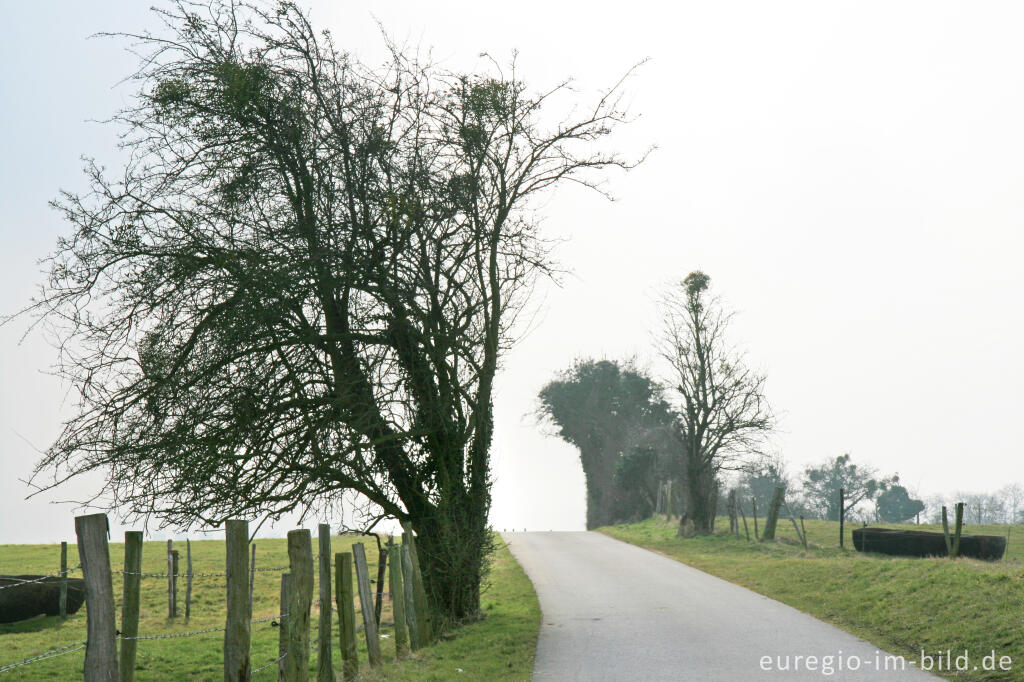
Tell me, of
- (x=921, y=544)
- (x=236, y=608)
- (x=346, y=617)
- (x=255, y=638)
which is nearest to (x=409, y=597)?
(x=346, y=617)

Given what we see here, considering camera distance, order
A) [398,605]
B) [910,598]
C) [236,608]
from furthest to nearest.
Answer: [910,598]
[398,605]
[236,608]

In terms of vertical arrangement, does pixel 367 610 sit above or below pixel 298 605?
below

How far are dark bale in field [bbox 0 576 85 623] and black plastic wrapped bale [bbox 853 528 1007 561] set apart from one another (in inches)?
879

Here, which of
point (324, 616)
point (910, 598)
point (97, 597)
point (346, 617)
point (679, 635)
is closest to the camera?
point (97, 597)

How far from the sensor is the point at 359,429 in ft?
45.0

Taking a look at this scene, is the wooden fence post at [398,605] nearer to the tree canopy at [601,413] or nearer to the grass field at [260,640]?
the grass field at [260,640]

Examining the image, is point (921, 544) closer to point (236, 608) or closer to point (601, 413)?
point (236, 608)

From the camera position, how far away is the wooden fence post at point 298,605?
917 centimetres

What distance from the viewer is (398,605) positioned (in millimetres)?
13031

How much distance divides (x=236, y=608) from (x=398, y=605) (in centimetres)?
528

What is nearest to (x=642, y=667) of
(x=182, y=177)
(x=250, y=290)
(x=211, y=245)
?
(x=250, y=290)

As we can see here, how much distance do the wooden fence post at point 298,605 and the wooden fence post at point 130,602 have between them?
59.5 inches

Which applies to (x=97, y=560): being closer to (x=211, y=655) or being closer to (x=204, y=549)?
(x=211, y=655)

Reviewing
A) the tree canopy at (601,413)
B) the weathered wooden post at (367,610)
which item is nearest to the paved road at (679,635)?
the weathered wooden post at (367,610)
